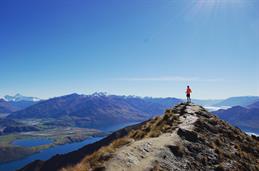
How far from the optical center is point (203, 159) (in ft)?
76.9

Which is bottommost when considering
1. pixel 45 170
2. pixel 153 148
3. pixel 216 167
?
pixel 45 170

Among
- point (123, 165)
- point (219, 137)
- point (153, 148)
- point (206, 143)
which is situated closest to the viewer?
point (123, 165)

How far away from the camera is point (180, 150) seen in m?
23.1

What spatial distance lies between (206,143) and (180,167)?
7.43m

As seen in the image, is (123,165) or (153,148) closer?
(123,165)

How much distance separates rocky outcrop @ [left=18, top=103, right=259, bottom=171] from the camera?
19172 mm

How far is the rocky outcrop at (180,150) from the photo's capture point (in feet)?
62.9

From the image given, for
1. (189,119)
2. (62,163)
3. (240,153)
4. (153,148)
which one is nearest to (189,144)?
(153,148)

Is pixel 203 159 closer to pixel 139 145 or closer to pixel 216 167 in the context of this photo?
pixel 216 167

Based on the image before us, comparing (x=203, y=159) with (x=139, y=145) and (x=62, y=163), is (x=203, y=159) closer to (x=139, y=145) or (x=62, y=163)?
(x=139, y=145)

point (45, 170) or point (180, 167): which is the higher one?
point (180, 167)

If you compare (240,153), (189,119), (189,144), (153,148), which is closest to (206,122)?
(189,119)

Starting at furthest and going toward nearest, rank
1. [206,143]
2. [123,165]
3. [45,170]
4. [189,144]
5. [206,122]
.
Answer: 1. [45,170]
2. [206,122]
3. [206,143]
4. [189,144]
5. [123,165]

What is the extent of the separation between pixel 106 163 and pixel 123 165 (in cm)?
111
